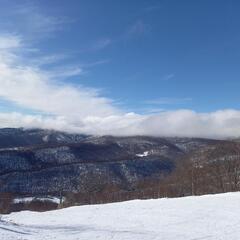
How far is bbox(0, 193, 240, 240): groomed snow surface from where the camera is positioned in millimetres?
32781

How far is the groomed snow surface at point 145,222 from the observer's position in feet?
108

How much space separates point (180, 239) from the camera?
31641 mm

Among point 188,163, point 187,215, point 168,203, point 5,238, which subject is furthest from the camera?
point 188,163

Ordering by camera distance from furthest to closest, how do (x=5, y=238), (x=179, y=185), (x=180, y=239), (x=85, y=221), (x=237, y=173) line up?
1. (x=179, y=185)
2. (x=237, y=173)
3. (x=85, y=221)
4. (x=180, y=239)
5. (x=5, y=238)

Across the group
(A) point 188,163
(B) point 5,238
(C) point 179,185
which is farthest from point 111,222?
(A) point 188,163

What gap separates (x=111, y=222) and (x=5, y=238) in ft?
51.0

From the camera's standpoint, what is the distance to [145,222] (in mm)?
41062

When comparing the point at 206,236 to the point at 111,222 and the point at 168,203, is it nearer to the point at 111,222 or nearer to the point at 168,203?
the point at 111,222

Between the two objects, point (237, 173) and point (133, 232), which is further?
point (237, 173)

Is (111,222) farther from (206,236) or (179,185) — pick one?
(179,185)

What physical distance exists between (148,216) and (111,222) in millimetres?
3783

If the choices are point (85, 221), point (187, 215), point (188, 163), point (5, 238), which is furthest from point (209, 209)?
point (188, 163)

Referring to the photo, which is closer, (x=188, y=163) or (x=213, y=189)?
(x=213, y=189)

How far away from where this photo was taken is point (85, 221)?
150 ft
